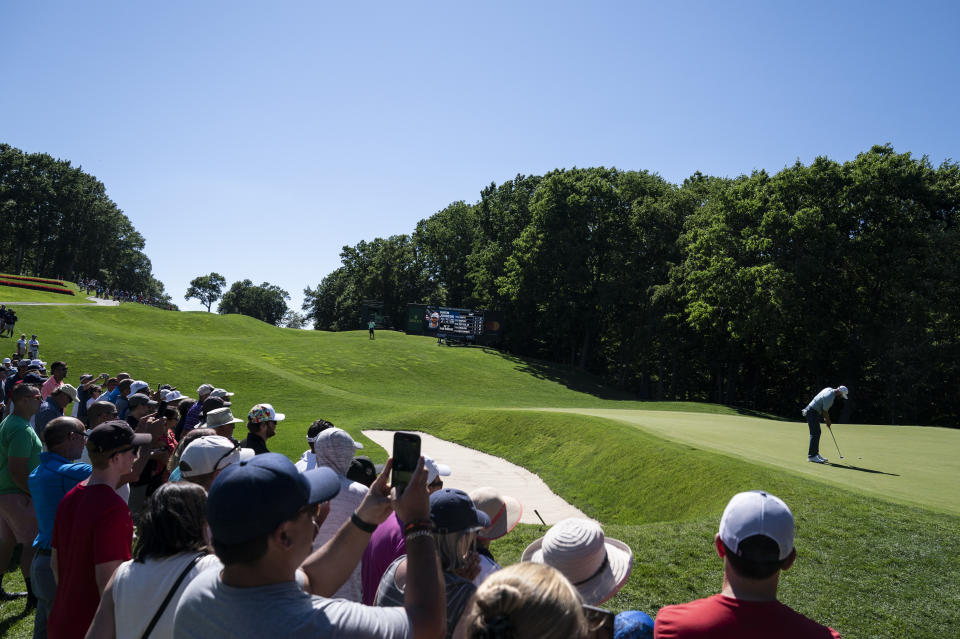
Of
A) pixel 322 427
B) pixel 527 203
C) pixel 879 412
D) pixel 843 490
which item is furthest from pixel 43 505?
pixel 527 203

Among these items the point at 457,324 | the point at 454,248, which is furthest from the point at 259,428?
the point at 454,248

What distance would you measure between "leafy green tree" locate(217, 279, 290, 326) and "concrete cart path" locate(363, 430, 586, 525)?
15637cm

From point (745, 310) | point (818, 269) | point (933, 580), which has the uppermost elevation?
point (818, 269)

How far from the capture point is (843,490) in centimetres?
1002

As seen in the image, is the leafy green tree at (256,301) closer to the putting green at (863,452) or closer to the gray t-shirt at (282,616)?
the putting green at (863,452)

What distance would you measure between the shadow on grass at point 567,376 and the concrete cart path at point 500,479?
26934mm

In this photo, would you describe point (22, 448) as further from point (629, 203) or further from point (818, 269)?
point (629, 203)

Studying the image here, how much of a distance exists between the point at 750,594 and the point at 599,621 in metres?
0.90

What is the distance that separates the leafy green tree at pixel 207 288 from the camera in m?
190

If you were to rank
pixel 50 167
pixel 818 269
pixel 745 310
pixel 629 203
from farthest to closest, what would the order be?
pixel 50 167
pixel 629 203
pixel 745 310
pixel 818 269

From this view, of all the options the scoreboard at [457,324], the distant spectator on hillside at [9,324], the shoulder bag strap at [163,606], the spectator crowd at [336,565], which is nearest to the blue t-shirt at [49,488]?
the spectator crowd at [336,565]

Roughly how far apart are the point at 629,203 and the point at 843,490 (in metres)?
44.6

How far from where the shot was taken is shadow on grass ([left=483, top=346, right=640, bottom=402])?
46.9m

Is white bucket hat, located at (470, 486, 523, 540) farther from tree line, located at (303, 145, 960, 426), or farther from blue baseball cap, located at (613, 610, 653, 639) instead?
tree line, located at (303, 145, 960, 426)
